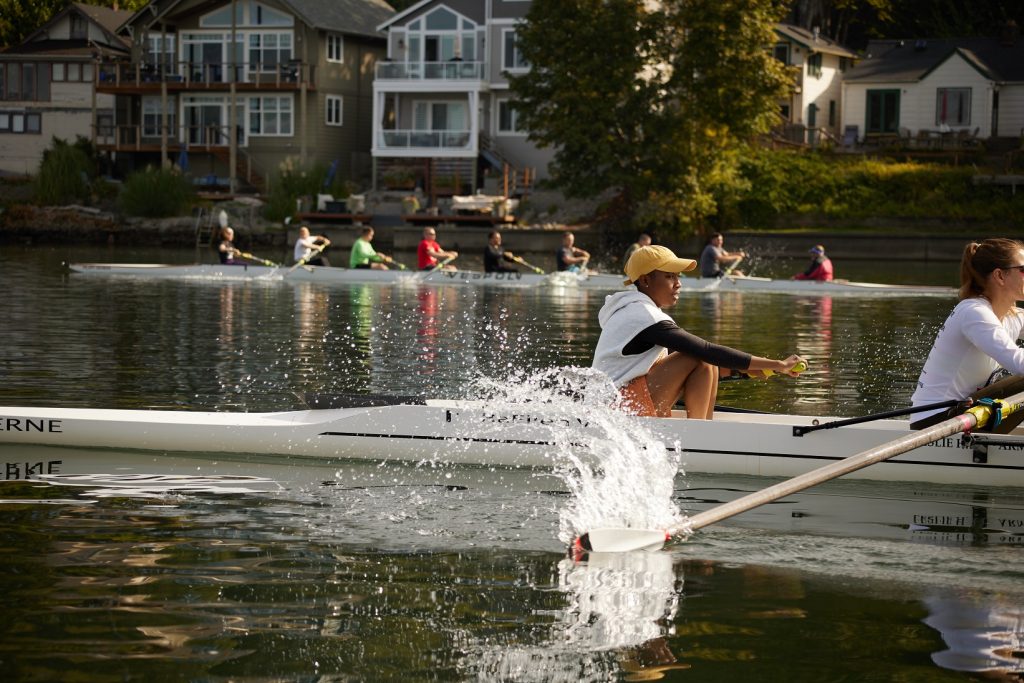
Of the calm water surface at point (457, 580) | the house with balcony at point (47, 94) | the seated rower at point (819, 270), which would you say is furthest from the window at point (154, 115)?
the calm water surface at point (457, 580)

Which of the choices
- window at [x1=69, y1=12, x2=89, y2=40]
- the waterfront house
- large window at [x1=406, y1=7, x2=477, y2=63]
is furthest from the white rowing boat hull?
window at [x1=69, y1=12, x2=89, y2=40]

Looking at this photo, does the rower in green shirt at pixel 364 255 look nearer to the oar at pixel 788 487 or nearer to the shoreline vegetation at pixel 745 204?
the shoreline vegetation at pixel 745 204

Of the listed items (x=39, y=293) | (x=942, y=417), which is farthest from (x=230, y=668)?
(x=39, y=293)

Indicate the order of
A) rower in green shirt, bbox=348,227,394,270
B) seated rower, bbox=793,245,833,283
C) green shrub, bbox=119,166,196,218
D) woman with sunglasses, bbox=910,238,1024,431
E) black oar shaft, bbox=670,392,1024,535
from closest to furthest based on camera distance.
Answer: black oar shaft, bbox=670,392,1024,535, woman with sunglasses, bbox=910,238,1024,431, seated rower, bbox=793,245,833,283, rower in green shirt, bbox=348,227,394,270, green shrub, bbox=119,166,196,218

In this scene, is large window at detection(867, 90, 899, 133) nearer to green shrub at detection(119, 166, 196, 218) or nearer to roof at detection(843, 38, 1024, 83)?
roof at detection(843, 38, 1024, 83)

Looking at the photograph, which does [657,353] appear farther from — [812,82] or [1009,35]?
[812,82]

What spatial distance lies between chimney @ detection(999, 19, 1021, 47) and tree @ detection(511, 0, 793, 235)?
650 inches

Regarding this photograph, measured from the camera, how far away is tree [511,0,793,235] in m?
44.5

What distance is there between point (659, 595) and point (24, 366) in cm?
1090

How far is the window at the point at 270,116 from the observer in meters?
59.3

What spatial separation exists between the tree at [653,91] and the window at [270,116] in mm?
15250

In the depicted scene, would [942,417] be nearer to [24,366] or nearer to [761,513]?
[761,513]

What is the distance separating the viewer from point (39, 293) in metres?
27.0

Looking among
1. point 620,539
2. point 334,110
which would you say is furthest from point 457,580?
point 334,110
